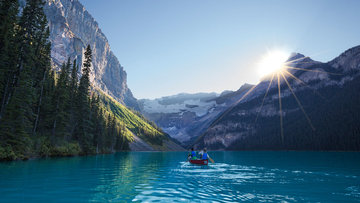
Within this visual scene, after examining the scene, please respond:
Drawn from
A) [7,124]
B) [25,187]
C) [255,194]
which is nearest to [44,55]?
[7,124]

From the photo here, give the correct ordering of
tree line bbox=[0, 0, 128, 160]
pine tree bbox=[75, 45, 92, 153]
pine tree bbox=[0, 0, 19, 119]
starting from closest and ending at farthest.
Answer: pine tree bbox=[0, 0, 19, 119] < tree line bbox=[0, 0, 128, 160] < pine tree bbox=[75, 45, 92, 153]

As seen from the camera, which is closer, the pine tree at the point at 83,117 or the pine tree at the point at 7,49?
the pine tree at the point at 7,49

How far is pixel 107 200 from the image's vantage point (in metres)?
14.0

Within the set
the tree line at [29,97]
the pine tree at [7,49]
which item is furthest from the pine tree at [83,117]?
the pine tree at [7,49]

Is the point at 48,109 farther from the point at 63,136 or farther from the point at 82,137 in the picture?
the point at 82,137

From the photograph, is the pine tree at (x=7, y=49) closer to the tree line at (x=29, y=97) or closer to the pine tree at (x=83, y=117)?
the tree line at (x=29, y=97)

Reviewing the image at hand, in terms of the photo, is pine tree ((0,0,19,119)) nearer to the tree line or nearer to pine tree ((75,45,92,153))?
the tree line

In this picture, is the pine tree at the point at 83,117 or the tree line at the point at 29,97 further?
the pine tree at the point at 83,117

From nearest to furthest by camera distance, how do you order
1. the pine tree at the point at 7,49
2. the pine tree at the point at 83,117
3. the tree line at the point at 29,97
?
the pine tree at the point at 7,49 → the tree line at the point at 29,97 → the pine tree at the point at 83,117

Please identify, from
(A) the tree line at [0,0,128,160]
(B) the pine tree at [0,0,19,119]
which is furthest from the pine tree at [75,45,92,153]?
(B) the pine tree at [0,0,19,119]

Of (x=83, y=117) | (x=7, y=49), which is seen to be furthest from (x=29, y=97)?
(x=83, y=117)

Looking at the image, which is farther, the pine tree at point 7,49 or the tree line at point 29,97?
the tree line at point 29,97

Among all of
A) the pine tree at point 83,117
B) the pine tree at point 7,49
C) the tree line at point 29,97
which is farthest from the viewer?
the pine tree at point 83,117

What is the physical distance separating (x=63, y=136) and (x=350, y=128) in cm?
19823
